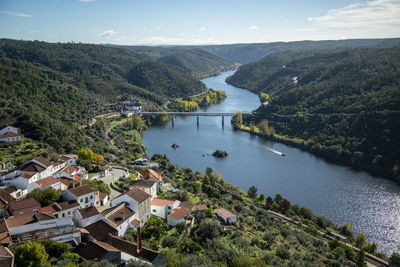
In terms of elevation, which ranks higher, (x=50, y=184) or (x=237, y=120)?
(x=50, y=184)

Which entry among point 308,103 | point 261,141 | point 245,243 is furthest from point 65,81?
point 245,243

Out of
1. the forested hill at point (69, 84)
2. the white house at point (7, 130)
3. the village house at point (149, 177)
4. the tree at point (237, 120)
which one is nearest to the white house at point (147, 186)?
the village house at point (149, 177)

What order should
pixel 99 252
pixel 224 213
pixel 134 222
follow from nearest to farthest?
pixel 99 252
pixel 134 222
pixel 224 213

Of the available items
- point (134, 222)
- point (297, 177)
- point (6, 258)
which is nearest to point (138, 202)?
point (134, 222)

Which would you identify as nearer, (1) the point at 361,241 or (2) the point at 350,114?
(1) the point at 361,241

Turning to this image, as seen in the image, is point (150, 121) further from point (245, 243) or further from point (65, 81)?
point (245, 243)

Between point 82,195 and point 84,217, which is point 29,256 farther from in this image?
point 82,195

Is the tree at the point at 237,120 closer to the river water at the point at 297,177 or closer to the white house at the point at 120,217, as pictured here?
the river water at the point at 297,177
